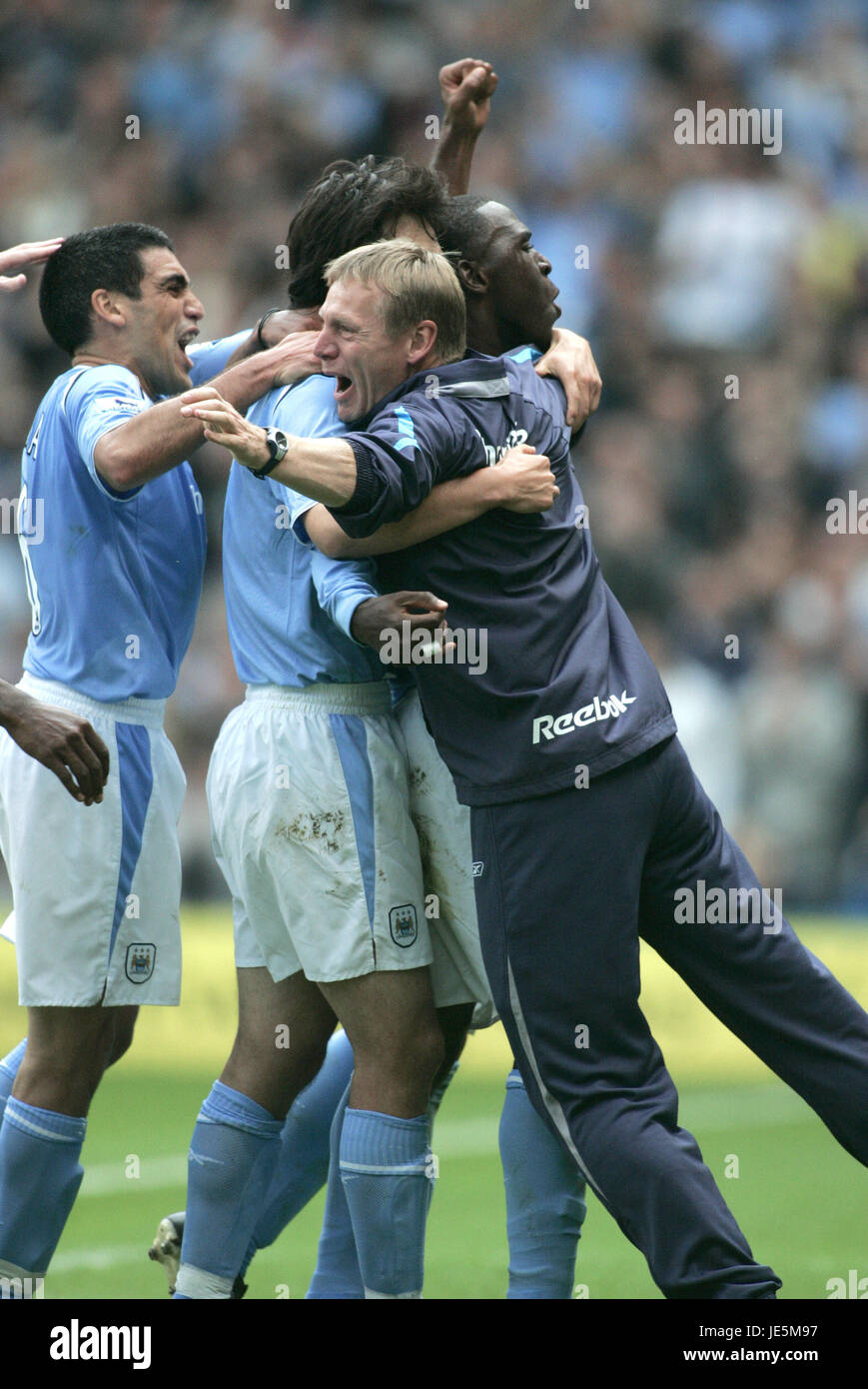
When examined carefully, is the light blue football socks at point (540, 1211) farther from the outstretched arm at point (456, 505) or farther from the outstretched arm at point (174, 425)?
the outstretched arm at point (174, 425)

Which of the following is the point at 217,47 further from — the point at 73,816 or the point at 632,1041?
the point at 632,1041

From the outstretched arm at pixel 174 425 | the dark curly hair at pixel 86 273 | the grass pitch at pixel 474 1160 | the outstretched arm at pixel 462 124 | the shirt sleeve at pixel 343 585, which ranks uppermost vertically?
the outstretched arm at pixel 462 124

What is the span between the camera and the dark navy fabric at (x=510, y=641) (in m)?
3.42

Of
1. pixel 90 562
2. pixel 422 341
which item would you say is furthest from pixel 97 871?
pixel 422 341

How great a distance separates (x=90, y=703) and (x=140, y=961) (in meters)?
0.58

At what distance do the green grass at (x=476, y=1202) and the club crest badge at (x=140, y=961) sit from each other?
981 mm

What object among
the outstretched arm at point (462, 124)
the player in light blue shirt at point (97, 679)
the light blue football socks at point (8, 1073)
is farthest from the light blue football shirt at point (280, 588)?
the outstretched arm at point (462, 124)

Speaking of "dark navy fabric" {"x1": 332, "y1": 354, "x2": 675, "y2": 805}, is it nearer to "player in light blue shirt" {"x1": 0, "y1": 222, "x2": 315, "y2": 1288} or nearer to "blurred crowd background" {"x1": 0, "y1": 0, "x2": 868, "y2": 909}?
"player in light blue shirt" {"x1": 0, "y1": 222, "x2": 315, "y2": 1288}

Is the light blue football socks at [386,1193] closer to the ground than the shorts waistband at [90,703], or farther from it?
closer to the ground

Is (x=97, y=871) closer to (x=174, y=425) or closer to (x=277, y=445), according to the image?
(x=174, y=425)

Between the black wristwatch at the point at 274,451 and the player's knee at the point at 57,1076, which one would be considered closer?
the black wristwatch at the point at 274,451

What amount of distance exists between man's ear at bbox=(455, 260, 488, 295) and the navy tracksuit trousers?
3.50 ft

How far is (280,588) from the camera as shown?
3.79 m

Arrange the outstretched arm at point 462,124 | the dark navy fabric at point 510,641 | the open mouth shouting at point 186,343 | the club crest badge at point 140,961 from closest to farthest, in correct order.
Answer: the dark navy fabric at point 510,641, the club crest badge at point 140,961, the open mouth shouting at point 186,343, the outstretched arm at point 462,124
